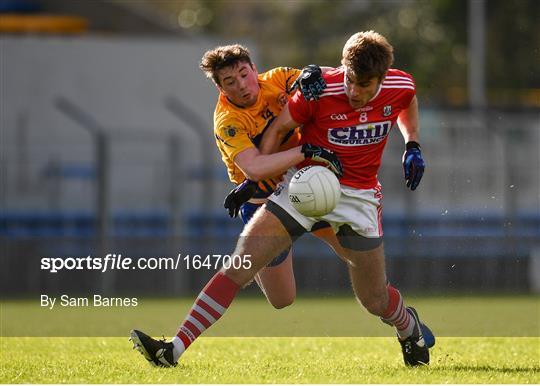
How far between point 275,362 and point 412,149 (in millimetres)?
1544

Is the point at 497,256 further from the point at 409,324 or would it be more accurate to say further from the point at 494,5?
the point at 494,5

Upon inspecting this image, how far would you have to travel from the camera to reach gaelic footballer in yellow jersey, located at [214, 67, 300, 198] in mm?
7934

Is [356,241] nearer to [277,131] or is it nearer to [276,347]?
[277,131]

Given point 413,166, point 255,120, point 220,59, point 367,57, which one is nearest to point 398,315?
point 413,166

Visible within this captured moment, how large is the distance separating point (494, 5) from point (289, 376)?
1991 cm

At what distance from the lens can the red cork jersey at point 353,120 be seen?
7.80 meters

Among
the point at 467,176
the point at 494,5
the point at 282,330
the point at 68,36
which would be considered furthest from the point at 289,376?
the point at 494,5

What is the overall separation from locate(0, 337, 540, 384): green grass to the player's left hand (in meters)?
1.58

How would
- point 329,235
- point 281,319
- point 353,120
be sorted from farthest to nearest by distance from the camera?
point 281,319 < point 329,235 < point 353,120

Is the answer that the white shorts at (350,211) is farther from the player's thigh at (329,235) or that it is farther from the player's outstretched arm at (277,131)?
the player's outstretched arm at (277,131)

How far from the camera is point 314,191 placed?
7641 millimetres

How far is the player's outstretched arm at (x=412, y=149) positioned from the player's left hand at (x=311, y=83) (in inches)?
27.9

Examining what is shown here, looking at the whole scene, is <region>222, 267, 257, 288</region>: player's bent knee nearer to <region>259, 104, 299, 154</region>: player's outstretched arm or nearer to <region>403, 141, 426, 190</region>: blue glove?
<region>259, 104, 299, 154</region>: player's outstretched arm
